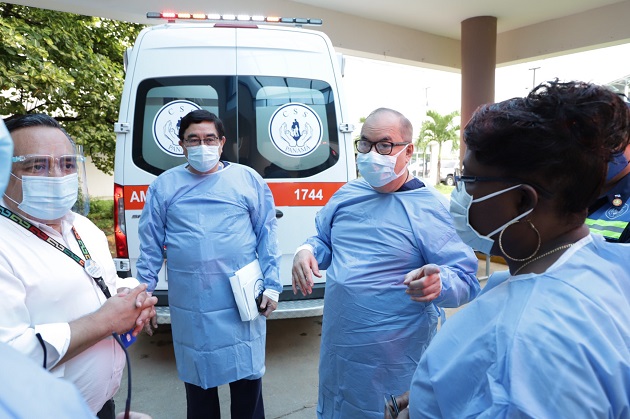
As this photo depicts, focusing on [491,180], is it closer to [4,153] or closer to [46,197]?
[4,153]

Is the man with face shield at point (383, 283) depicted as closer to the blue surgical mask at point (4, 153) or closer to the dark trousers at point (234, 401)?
the dark trousers at point (234, 401)

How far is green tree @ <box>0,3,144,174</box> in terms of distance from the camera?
6.20 m

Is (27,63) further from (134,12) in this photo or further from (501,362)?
(501,362)

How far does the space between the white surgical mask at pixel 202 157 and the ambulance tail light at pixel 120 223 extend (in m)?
1.06

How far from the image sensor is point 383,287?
1860mm

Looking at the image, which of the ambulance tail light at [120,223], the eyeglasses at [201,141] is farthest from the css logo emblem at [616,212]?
the ambulance tail light at [120,223]

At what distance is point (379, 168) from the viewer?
200 centimetres

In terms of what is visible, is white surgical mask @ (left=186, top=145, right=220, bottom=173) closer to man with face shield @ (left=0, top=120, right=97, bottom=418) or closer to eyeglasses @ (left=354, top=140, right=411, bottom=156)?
eyeglasses @ (left=354, top=140, right=411, bottom=156)

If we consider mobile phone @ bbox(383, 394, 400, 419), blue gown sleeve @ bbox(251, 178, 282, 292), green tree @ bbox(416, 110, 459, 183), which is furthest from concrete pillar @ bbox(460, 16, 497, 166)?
green tree @ bbox(416, 110, 459, 183)

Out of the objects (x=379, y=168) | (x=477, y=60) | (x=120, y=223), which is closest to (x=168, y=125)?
(x=120, y=223)

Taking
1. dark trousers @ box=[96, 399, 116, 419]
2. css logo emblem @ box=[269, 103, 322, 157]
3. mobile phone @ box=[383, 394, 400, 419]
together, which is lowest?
dark trousers @ box=[96, 399, 116, 419]

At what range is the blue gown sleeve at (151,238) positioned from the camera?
247cm

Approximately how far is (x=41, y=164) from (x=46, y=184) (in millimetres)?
77

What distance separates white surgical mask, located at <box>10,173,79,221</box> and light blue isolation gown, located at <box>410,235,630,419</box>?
1.31 meters
